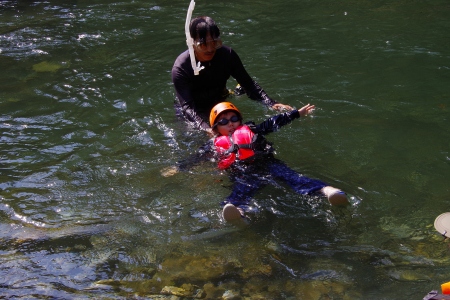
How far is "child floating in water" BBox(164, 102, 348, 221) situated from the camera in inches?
204

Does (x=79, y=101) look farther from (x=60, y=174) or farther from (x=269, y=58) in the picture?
(x=269, y=58)

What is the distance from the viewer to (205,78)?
6559 millimetres

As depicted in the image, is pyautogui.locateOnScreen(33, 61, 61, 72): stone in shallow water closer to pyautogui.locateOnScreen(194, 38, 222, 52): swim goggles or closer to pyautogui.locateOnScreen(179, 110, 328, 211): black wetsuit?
pyautogui.locateOnScreen(194, 38, 222, 52): swim goggles

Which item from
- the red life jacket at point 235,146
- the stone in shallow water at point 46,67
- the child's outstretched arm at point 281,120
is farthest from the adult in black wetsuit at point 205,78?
the stone in shallow water at point 46,67

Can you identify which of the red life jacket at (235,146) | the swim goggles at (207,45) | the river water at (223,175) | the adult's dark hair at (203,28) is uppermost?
the adult's dark hair at (203,28)

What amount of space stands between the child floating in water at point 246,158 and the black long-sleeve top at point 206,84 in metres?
0.36

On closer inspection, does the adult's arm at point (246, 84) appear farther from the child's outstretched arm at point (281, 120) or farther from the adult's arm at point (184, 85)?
the child's outstretched arm at point (281, 120)

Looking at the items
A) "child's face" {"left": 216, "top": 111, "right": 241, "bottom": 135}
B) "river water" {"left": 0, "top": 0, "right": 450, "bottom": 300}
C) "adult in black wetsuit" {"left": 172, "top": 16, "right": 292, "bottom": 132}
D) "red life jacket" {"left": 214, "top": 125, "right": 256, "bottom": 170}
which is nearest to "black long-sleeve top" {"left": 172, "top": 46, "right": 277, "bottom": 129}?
"adult in black wetsuit" {"left": 172, "top": 16, "right": 292, "bottom": 132}

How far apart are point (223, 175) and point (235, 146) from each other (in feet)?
1.43

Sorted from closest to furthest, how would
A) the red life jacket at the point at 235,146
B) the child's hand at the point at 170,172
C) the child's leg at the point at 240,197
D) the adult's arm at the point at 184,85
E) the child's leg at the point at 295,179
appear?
the child's leg at the point at 240,197
the child's leg at the point at 295,179
the red life jacket at the point at 235,146
the child's hand at the point at 170,172
the adult's arm at the point at 184,85

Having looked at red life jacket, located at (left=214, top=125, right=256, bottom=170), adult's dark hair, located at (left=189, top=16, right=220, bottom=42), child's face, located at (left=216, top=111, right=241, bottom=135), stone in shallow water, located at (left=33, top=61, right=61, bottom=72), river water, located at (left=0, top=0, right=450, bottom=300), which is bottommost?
river water, located at (left=0, top=0, right=450, bottom=300)

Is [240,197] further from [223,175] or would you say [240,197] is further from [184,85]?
[184,85]

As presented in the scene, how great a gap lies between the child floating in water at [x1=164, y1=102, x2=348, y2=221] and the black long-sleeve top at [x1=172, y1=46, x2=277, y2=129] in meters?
0.36

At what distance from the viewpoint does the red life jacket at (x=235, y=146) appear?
5.52 m
